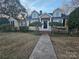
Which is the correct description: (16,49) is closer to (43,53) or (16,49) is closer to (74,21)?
(43,53)

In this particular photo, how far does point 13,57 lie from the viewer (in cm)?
717

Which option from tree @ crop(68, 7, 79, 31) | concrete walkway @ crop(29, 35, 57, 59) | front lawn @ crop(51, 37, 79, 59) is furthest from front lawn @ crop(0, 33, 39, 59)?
tree @ crop(68, 7, 79, 31)

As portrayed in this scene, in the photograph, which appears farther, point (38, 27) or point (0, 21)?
point (0, 21)

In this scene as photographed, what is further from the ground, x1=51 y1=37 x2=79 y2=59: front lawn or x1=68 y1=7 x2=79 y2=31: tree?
x1=68 y1=7 x2=79 y2=31: tree

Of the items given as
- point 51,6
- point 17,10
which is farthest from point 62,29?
point 51,6

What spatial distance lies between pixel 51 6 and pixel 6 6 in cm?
2403

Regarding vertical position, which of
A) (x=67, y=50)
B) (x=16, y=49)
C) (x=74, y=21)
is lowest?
(x=67, y=50)

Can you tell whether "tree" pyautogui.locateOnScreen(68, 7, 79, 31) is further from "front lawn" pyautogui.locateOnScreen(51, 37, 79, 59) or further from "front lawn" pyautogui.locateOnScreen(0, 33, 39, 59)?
"front lawn" pyautogui.locateOnScreen(0, 33, 39, 59)

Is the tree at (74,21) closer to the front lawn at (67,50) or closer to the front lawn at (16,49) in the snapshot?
the front lawn at (67,50)

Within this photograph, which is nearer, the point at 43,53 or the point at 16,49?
the point at 43,53

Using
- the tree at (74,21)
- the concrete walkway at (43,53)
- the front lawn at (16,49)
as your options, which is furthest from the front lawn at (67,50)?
the tree at (74,21)

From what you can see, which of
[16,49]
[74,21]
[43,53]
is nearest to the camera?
[43,53]

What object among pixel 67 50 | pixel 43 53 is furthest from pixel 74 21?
pixel 43 53

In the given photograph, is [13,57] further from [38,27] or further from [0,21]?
[0,21]
